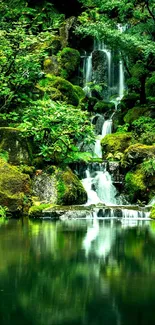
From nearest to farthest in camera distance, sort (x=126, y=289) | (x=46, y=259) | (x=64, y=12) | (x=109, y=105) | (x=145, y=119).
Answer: (x=126, y=289)
(x=46, y=259)
(x=145, y=119)
(x=109, y=105)
(x=64, y=12)

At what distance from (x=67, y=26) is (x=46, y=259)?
20217 millimetres

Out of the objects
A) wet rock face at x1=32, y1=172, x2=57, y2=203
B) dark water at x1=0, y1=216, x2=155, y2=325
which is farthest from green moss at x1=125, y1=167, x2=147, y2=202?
dark water at x1=0, y1=216, x2=155, y2=325

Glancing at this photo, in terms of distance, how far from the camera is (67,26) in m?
23.5

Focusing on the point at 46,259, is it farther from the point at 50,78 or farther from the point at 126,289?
the point at 50,78

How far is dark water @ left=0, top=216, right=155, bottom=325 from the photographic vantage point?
3.29 metres

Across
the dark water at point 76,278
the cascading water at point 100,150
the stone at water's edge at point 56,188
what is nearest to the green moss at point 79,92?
the cascading water at point 100,150

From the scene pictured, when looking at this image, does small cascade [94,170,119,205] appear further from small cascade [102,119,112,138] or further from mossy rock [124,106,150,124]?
small cascade [102,119,112,138]

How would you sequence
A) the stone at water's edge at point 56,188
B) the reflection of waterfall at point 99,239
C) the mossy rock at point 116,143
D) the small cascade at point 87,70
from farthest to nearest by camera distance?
the small cascade at point 87,70 < the mossy rock at point 116,143 < the stone at water's edge at point 56,188 < the reflection of waterfall at point 99,239

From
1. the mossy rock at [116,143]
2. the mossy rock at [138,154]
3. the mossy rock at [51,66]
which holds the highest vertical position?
the mossy rock at [51,66]

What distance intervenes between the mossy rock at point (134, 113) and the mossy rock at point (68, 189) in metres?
6.13

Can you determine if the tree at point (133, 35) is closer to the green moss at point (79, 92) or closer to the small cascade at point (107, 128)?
the small cascade at point (107, 128)

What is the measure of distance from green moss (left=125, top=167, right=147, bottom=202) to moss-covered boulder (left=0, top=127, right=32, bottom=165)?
3.28 metres

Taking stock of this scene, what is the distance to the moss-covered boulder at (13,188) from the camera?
10614 mm

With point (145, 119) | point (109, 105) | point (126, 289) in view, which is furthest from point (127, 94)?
point (126, 289)
